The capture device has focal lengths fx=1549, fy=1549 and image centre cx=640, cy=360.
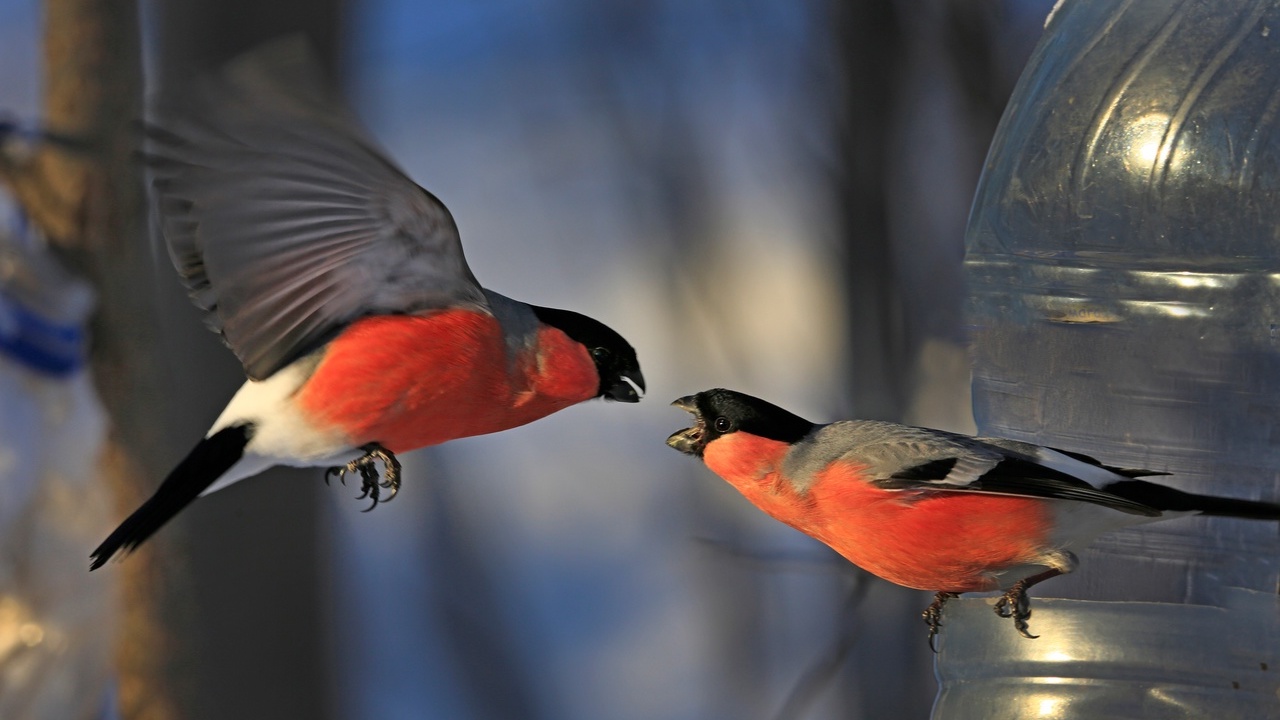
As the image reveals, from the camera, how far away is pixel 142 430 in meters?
3.56

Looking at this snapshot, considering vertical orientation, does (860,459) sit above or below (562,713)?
above

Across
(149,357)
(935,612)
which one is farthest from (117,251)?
(935,612)

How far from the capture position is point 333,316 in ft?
6.64

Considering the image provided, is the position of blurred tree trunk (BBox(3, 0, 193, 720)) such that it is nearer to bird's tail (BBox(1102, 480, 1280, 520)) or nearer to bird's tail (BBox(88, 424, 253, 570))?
bird's tail (BBox(88, 424, 253, 570))

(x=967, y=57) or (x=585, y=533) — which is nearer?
(x=967, y=57)

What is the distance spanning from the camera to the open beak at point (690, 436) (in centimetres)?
202

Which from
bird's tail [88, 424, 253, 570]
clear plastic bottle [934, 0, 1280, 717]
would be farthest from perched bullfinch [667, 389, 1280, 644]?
clear plastic bottle [934, 0, 1280, 717]

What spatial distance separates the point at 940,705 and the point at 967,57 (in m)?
2.25

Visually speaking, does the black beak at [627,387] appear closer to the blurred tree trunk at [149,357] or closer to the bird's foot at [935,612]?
the bird's foot at [935,612]

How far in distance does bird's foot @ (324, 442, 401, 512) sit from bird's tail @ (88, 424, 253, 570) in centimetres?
15

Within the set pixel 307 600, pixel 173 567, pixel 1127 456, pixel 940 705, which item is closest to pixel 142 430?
pixel 173 567

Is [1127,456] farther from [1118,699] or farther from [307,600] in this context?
[307,600]

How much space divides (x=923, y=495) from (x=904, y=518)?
4 centimetres

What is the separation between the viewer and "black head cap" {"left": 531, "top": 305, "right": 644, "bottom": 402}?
205cm
